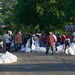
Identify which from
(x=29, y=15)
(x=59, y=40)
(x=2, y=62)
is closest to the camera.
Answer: (x=2, y=62)

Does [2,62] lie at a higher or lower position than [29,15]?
lower

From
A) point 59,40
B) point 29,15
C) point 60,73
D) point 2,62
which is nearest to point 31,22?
point 29,15

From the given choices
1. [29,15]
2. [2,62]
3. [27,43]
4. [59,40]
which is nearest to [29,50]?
[27,43]

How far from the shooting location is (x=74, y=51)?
64.1ft

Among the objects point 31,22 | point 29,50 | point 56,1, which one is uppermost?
point 56,1

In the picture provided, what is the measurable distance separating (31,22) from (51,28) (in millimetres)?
5071

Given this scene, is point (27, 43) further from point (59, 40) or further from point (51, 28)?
point (51, 28)

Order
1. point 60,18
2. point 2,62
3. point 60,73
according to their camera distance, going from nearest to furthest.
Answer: point 60,73 < point 2,62 < point 60,18

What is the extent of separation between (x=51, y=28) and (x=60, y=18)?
2.85m

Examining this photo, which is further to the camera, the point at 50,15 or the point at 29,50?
the point at 50,15

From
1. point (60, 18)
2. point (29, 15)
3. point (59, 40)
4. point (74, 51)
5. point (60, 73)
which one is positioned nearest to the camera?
point (60, 73)

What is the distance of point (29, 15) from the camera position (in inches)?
2116

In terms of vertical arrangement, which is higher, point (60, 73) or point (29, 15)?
point (29, 15)

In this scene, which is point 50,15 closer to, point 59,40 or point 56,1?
point 56,1
